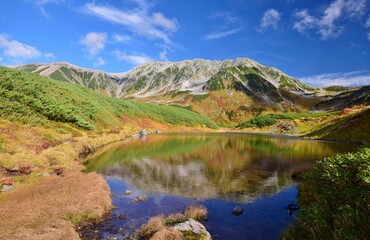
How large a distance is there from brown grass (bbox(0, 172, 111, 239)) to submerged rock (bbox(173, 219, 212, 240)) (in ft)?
19.7

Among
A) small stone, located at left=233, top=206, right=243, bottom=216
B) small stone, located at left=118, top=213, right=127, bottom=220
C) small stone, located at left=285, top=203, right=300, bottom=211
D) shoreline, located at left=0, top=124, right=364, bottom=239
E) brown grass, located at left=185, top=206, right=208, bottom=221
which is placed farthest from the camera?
small stone, located at left=285, top=203, right=300, bottom=211

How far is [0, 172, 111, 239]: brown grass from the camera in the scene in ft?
52.5

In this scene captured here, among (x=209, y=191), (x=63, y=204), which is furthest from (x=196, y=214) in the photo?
(x=63, y=204)

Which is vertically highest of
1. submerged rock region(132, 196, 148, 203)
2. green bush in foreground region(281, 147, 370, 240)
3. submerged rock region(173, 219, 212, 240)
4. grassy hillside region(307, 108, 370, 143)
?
grassy hillside region(307, 108, 370, 143)

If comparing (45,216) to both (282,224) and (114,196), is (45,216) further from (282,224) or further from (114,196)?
(282,224)

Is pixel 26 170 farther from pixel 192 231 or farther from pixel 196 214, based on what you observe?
pixel 192 231

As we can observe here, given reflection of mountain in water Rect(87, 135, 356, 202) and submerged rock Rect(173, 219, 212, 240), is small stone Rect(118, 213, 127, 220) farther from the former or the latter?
reflection of mountain in water Rect(87, 135, 356, 202)

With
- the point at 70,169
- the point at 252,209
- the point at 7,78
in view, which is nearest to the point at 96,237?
the point at 252,209

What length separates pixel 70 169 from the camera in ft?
110

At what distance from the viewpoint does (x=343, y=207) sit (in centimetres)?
1134

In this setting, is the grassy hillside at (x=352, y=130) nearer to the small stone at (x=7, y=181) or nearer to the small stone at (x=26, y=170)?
the small stone at (x=26, y=170)

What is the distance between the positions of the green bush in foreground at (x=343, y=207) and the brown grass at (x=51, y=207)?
12361 mm

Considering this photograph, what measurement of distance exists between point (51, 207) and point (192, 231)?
10.7 metres

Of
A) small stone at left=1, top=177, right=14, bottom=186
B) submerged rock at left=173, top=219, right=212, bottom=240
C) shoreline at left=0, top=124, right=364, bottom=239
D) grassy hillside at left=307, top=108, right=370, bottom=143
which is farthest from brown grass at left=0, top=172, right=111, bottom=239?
grassy hillside at left=307, top=108, right=370, bottom=143
